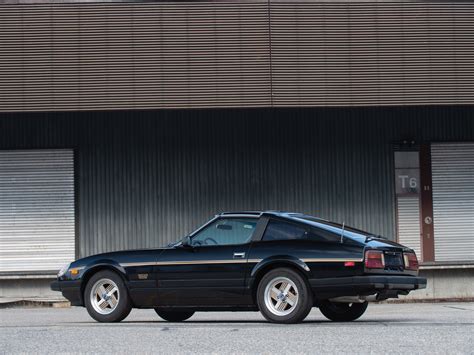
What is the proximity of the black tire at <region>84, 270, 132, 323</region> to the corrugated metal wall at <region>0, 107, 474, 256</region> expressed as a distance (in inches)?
447

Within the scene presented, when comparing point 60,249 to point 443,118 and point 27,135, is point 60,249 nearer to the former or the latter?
point 27,135

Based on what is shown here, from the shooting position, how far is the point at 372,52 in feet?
77.5

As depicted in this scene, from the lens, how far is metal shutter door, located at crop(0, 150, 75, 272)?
82.7 ft

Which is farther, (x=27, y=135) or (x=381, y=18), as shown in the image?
(x=27, y=135)

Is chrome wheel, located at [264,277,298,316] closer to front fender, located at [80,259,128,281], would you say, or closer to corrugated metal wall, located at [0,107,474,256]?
front fender, located at [80,259,128,281]

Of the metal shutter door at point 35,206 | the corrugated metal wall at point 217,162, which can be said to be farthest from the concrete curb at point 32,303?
the corrugated metal wall at point 217,162

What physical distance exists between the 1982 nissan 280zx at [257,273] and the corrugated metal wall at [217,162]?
35.9ft

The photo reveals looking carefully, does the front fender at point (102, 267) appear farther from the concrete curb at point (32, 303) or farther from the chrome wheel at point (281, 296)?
the concrete curb at point (32, 303)

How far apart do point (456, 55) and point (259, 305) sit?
41.4 ft

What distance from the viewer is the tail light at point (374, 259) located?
1259 cm

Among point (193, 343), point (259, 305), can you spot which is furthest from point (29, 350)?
point (259, 305)

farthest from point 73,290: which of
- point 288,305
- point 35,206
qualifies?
point 35,206

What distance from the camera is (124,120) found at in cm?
2569

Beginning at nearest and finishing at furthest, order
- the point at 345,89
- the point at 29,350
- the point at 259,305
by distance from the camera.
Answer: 1. the point at 29,350
2. the point at 259,305
3. the point at 345,89
